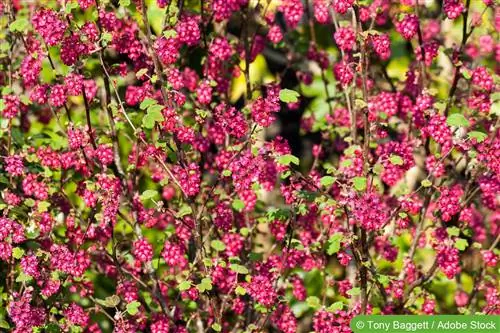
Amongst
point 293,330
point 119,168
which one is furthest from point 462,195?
point 119,168

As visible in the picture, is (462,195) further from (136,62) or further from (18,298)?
(18,298)

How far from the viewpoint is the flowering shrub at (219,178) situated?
4.45 m

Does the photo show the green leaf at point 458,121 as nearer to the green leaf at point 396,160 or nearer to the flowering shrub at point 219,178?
the flowering shrub at point 219,178

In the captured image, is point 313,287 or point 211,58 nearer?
point 211,58

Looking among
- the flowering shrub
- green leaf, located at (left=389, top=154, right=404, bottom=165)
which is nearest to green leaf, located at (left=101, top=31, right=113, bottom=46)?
the flowering shrub

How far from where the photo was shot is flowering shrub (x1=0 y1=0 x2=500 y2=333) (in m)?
4.45

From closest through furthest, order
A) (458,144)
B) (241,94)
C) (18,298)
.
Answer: (458,144), (18,298), (241,94)

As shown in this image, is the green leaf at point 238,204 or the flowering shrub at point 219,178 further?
the green leaf at point 238,204

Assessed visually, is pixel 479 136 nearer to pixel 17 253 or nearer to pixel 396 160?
pixel 396 160

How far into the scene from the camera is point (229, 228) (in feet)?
16.2

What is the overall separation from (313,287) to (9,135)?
9.07 feet

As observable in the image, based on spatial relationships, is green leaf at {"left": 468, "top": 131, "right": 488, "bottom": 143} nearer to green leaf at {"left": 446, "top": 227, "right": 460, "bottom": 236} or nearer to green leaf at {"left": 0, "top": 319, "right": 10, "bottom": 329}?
green leaf at {"left": 446, "top": 227, "right": 460, "bottom": 236}

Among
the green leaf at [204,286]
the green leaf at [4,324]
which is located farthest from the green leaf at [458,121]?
the green leaf at [4,324]

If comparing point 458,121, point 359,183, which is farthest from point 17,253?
point 458,121
